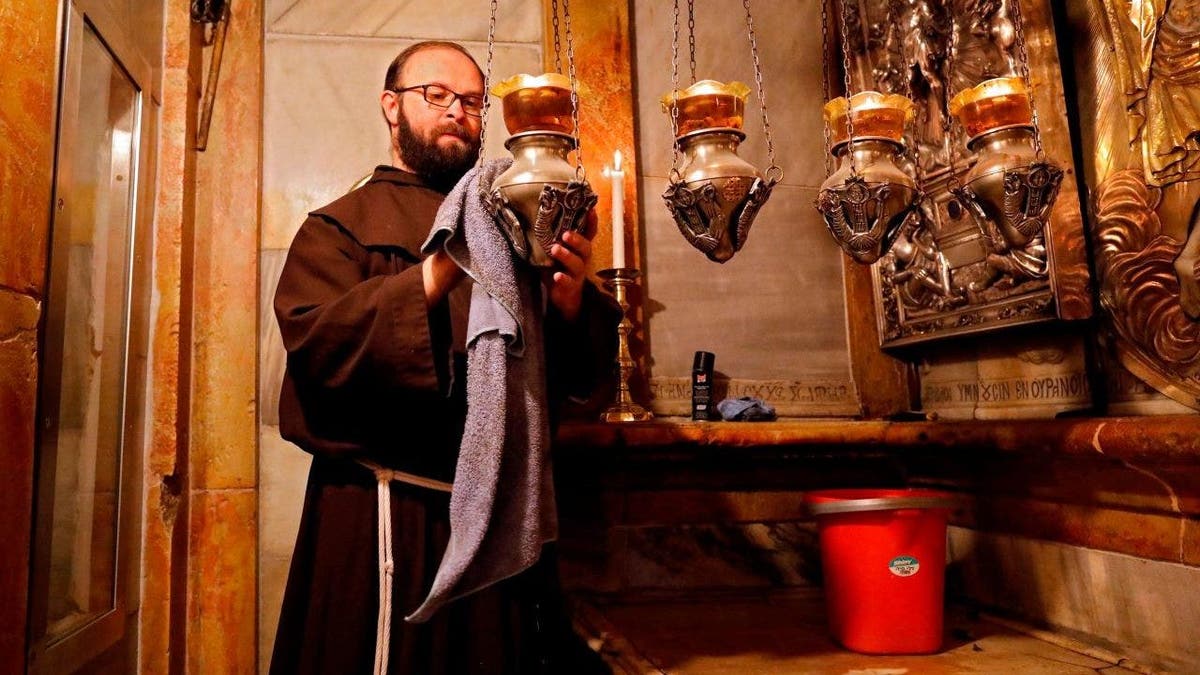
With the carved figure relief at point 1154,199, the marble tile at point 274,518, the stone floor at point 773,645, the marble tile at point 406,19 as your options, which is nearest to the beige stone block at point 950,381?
the carved figure relief at point 1154,199

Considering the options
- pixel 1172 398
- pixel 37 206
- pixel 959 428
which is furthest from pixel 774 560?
pixel 37 206

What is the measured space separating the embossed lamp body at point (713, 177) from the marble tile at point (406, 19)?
A: 1.43m

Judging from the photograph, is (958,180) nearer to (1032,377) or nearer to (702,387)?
(1032,377)

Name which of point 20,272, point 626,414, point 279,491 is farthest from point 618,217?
point 20,272

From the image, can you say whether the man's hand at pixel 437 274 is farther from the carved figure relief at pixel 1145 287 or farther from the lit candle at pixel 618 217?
the carved figure relief at pixel 1145 287

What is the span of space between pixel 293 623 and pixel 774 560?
1.43m

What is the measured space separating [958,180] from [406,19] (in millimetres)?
1867

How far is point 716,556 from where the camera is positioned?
7.75 ft

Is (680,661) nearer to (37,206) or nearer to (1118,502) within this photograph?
(1118,502)

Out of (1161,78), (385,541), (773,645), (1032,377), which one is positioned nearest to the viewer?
(385,541)

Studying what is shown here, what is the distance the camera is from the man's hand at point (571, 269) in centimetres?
132

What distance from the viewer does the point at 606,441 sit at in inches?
83.7

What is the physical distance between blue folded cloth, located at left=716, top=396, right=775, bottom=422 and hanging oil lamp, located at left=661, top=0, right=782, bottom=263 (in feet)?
3.37

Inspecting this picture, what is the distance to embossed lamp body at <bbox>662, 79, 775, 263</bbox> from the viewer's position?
1328 mm
